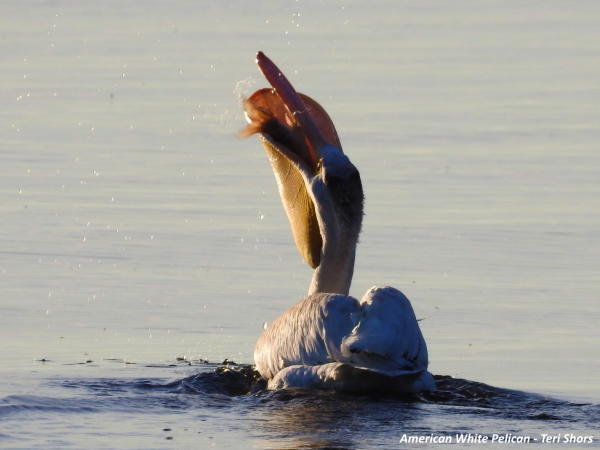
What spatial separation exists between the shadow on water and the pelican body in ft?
0.45

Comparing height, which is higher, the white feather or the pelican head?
the pelican head

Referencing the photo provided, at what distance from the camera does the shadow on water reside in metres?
9.94

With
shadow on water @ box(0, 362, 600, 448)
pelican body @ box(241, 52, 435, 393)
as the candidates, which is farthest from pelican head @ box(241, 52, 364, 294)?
shadow on water @ box(0, 362, 600, 448)

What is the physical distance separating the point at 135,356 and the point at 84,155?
184 inches

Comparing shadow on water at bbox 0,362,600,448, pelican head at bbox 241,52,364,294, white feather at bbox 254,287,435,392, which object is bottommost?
shadow on water at bbox 0,362,600,448

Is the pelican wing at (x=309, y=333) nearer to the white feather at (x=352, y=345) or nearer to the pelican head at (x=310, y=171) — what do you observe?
the white feather at (x=352, y=345)

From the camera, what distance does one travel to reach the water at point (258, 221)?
34.7 feet

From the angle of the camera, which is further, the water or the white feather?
the water

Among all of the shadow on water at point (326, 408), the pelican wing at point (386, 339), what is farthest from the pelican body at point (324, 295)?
the shadow on water at point (326, 408)

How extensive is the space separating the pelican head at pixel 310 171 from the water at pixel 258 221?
0.57 metres

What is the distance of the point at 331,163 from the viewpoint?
1202 centimetres

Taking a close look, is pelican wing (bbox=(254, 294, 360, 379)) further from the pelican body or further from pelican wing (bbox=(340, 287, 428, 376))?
pelican wing (bbox=(340, 287, 428, 376))

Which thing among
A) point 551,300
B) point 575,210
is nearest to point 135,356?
point 551,300

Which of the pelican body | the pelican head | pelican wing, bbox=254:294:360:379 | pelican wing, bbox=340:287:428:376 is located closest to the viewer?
pelican wing, bbox=340:287:428:376
